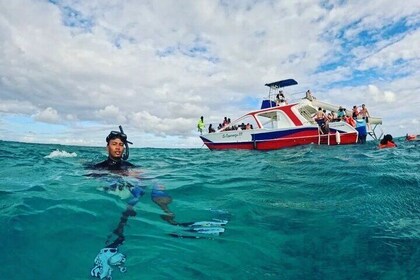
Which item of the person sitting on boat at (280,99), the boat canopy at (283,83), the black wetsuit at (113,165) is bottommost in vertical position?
the black wetsuit at (113,165)

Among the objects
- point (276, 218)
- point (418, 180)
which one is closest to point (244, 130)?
point (418, 180)

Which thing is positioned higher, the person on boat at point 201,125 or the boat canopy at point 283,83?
the boat canopy at point 283,83

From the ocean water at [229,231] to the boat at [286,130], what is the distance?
39.8 ft

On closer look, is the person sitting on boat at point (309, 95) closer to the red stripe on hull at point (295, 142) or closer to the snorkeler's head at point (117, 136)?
the red stripe on hull at point (295, 142)

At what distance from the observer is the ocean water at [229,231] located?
3.42m

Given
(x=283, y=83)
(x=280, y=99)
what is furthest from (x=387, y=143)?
(x=283, y=83)

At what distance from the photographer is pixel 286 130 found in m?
19.4

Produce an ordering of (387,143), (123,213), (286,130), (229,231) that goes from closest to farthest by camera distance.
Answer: (229,231) < (123,213) < (387,143) < (286,130)

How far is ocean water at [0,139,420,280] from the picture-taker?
342cm

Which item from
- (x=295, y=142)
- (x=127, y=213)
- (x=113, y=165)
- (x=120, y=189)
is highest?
(x=295, y=142)

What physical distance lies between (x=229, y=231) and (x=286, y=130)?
1574 centimetres

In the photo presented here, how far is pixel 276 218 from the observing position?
499cm

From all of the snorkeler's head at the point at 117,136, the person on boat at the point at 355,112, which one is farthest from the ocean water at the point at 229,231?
the person on boat at the point at 355,112

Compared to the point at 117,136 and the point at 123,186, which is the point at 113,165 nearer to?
the point at 117,136
